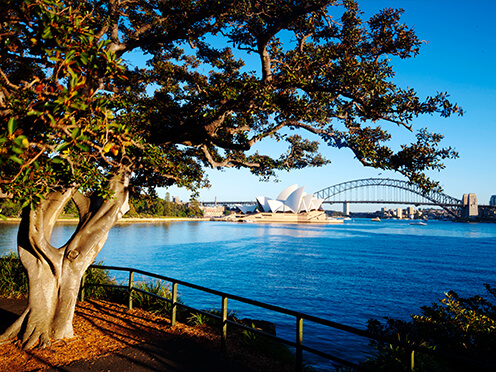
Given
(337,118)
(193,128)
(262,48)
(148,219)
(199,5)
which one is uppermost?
(199,5)

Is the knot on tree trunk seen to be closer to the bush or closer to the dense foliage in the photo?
the bush

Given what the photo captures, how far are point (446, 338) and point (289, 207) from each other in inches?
5341

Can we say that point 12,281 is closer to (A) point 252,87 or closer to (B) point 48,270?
(B) point 48,270

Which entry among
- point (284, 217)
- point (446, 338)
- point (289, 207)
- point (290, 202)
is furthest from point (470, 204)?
point (446, 338)

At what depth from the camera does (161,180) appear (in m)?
9.11

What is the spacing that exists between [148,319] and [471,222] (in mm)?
213988

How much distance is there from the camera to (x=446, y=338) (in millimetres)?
7098

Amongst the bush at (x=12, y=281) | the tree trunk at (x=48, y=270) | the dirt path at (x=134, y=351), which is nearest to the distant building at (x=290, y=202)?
the bush at (x=12, y=281)

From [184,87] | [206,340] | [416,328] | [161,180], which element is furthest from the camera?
[184,87]

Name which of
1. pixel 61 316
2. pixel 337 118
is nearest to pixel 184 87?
pixel 337 118

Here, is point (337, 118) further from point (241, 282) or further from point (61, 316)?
point (241, 282)

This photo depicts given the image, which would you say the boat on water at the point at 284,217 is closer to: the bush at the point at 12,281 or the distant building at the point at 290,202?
the distant building at the point at 290,202

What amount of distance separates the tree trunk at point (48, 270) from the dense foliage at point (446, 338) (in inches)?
230

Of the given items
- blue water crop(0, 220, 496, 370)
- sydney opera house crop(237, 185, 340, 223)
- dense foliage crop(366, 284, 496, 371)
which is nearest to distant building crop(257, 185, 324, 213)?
sydney opera house crop(237, 185, 340, 223)
